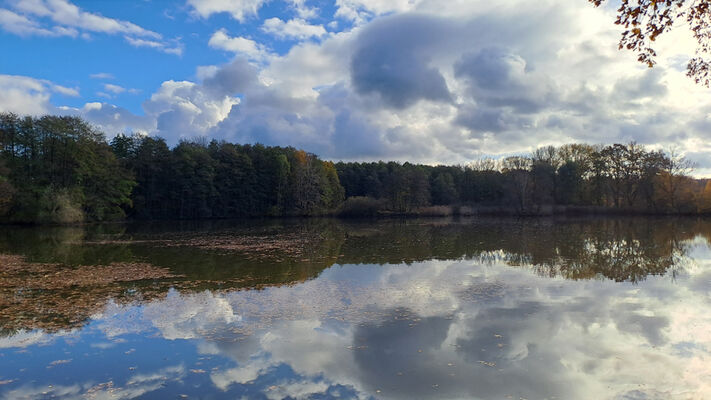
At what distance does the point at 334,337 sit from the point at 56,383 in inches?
168

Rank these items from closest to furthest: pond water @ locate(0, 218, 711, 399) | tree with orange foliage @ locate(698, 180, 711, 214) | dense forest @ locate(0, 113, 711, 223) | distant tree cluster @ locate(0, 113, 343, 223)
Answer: pond water @ locate(0, 218, 711, 399) → distant tree cluster @ locate(0, 113, 343, 223) → dense forest @ locate(0, 113, 711, 223) → tree with orange foliage @ locate(698, 180, 711, 214)

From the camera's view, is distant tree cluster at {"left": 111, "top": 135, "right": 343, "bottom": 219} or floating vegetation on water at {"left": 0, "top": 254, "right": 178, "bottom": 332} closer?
floating vegetation on water at {"left": 0, "top": 254, "right": 178, "bottom": 332}

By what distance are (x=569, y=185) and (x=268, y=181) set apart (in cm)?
4625

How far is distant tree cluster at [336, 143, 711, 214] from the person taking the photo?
189 feet

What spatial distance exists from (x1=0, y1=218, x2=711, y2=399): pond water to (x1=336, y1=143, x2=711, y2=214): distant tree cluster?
4829 cm

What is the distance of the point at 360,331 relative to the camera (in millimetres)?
8195

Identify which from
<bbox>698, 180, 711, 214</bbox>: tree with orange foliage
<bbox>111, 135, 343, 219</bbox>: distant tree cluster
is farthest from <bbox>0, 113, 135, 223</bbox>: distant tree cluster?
<bbox>698, 180, 711, 214</bbox>: tree with orange foliage

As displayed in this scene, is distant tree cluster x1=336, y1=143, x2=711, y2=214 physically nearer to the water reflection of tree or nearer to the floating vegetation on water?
the water reflection of tree

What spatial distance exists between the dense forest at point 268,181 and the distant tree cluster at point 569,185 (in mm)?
154

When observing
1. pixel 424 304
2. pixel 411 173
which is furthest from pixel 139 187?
pixel 424 304

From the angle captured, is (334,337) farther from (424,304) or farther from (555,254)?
(555,254)

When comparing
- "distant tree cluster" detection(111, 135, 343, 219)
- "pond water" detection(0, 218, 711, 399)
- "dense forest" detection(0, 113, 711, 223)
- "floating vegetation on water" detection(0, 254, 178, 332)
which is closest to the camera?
"pond water" detection(0, 218, 711, 399)

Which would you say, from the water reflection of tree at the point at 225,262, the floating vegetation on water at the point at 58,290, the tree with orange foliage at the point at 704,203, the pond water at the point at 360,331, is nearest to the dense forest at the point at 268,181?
the tree with orange foliage at the point at 704,203

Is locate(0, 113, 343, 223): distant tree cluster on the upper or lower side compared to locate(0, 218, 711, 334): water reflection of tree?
upper
